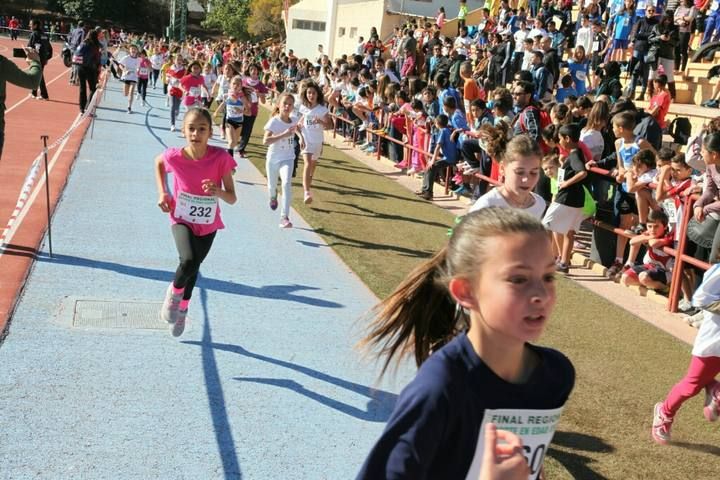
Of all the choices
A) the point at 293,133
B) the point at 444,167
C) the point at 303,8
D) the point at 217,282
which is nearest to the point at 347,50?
the point at 303,8

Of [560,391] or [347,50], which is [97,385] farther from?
[347,50]

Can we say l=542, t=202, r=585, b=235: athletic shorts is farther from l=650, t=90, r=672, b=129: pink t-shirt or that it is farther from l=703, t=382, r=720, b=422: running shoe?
l=703, t=382, r=720, b=422: running shoe

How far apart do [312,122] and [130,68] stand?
1346 cm

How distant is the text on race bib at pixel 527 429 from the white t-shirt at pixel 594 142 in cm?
856

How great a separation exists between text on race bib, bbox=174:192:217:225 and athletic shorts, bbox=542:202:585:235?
5.02 metres

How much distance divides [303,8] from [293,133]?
144 feet

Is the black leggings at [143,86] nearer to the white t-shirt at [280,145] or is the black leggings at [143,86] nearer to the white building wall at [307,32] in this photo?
Answer: the white t-shirt at [280,145]

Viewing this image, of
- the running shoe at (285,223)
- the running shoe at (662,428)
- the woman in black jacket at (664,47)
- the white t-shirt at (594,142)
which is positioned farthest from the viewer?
the woman in black jacket at (664,47)

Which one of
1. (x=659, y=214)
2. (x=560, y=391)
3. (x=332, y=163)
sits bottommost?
(x=332, y=163)

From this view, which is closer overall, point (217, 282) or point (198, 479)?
point (198, 479)

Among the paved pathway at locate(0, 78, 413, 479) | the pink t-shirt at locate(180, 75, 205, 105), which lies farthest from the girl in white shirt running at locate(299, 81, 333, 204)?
the pink t-shirt at locate(180, 75, 205, 105)

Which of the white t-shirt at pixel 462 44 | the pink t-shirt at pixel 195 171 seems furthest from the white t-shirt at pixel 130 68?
the pink t-shirt at pixel 195 171

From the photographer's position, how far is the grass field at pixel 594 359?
16.8 ft

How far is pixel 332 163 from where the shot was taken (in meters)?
18.5
